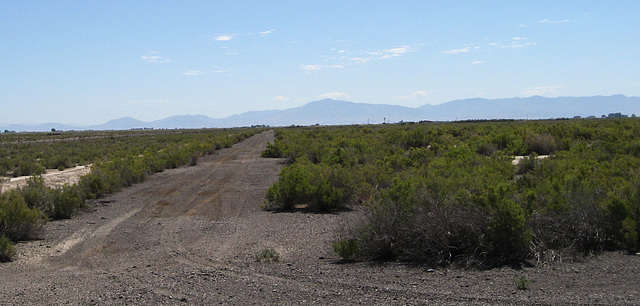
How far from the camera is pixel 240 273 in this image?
29.0 feet

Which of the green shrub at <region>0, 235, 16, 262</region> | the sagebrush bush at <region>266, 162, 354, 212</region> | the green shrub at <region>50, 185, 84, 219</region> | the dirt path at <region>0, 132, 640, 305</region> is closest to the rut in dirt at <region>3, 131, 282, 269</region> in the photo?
the dirt path at <region>0, 132, 640, 305</region>

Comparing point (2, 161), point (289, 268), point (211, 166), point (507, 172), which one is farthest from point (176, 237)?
point (2, 161)

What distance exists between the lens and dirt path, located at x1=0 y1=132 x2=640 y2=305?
7.20 metres

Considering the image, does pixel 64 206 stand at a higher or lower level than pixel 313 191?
lower

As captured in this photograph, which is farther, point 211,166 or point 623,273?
point 211,166

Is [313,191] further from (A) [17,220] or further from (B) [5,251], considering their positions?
(B) [5,251]

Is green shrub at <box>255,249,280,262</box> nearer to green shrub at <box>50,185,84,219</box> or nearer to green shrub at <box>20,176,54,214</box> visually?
green shrub at <box>50,185,84,219</box>

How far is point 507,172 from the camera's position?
16.6m

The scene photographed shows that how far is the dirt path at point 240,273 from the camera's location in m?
7.20

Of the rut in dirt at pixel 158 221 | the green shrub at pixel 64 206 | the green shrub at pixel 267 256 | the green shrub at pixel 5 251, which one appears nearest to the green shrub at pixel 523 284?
the green shrub at pixel 267 256

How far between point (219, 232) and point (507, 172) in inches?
357

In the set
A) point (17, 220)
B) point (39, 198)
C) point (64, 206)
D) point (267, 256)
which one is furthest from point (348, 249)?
point (39, 198)

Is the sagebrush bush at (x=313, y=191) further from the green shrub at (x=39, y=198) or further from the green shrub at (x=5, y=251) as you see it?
the green shrub at (x=5, y=251)

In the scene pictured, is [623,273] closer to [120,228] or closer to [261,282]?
[261,282]
